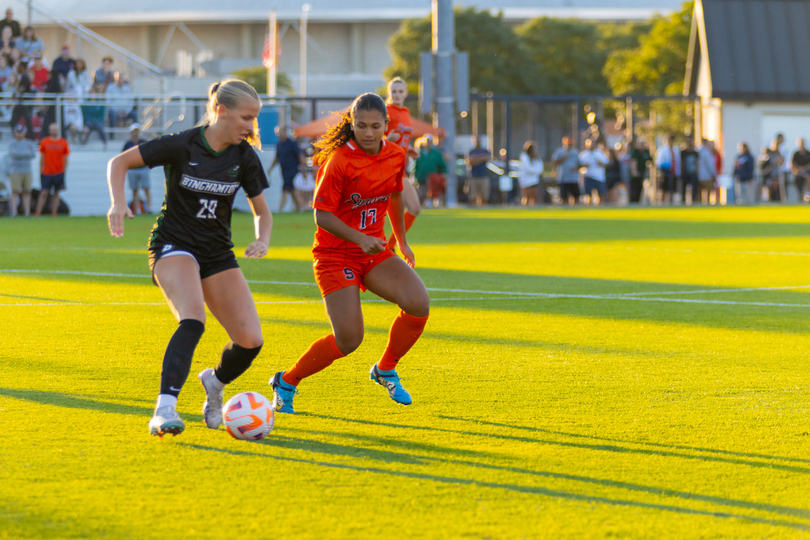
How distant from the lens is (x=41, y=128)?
26.7 meters

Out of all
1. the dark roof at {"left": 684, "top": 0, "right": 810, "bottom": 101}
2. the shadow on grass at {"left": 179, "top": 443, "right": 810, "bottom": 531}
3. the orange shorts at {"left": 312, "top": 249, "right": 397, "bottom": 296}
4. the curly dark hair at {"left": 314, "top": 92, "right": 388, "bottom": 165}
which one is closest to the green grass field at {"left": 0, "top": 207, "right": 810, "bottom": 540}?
the shadow on grass at {"left": 179, "top": 443, "right": 810, "bottom": 531}

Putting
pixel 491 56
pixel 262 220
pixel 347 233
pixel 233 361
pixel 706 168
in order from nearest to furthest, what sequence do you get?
pixel 233 361 → pixel 262 220 → pixel 347 233 → pixel 706 168 → pixel 491 56

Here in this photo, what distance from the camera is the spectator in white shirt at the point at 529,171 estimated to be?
3059cm

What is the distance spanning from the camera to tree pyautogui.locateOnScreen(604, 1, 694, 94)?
53312 mm

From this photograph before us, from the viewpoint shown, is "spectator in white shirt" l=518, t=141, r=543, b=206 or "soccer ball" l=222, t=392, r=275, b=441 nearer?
"soccer ball" l=222, t=392, r=275, b=441

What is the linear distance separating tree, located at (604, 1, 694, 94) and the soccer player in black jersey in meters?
50.2

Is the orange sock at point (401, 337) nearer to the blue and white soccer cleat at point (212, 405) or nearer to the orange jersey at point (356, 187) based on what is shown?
the orange jersey at point (356, 187)

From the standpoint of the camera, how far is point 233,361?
15.9 ft

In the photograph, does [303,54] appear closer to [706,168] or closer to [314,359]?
[706,168]

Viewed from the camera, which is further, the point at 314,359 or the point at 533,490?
the point at 314,359

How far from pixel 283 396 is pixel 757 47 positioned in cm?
3683

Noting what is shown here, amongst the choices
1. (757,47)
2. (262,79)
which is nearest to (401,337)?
(757,47)

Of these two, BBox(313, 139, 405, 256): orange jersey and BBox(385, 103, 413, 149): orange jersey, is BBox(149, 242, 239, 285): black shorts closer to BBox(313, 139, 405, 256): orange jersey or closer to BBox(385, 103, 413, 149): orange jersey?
BBox(313, 139, 405, 256): orange jersey

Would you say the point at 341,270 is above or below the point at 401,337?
above
